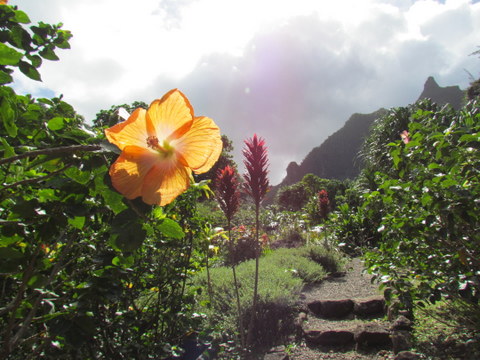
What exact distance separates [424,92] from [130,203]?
79219mm

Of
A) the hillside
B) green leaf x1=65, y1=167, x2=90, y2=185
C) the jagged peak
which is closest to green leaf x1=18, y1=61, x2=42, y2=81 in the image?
green leaf x1=65, y1=167, x2=90, y2=185

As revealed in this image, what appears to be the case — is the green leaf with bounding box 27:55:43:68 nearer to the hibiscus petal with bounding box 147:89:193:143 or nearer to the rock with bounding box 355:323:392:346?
the hibiscus petal with bounding box 147:89:193:143

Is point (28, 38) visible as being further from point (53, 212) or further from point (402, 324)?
point (402, 324)

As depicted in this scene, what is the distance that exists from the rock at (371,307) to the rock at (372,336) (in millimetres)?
730

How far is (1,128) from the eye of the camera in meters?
0.74

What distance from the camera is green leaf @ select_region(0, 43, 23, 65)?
606mm

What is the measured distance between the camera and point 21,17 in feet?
2.68

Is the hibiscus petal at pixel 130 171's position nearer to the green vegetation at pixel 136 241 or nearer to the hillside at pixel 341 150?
the green vegetation at pixel 136 241

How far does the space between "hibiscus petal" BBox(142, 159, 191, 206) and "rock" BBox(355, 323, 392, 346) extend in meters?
3.27

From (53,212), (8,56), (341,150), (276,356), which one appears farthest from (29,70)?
(341,150)

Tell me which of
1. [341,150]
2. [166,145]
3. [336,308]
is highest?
[341,150]

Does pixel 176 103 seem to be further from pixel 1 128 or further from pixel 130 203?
pixel 1 128

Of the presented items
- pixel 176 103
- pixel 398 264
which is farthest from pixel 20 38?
pixel 398 264

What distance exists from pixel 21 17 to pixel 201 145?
2.29 ft
